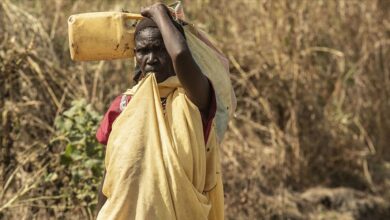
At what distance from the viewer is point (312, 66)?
5.44 metres

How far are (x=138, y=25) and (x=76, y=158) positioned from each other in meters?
1.50

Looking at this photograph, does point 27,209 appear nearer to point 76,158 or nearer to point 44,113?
point 76,158

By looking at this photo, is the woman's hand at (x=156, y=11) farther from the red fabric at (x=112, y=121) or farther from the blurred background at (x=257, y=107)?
the blurred background at (x=257, y=107)

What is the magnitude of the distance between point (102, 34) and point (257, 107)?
2.65m

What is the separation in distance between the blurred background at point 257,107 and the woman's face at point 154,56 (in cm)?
150

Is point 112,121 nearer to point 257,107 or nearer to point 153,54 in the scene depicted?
point 153,54

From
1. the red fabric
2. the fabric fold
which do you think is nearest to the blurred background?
the red fabric

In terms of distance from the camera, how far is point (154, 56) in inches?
107

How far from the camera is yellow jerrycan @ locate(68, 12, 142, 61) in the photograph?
2.86 m

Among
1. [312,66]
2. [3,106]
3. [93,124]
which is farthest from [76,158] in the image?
[312,66]

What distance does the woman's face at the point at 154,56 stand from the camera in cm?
272

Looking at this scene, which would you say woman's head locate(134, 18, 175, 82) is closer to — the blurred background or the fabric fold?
the fabric fold

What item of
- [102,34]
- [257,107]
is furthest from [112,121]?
[257,107]

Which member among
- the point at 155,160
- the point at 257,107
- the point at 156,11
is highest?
the point at 156,11
